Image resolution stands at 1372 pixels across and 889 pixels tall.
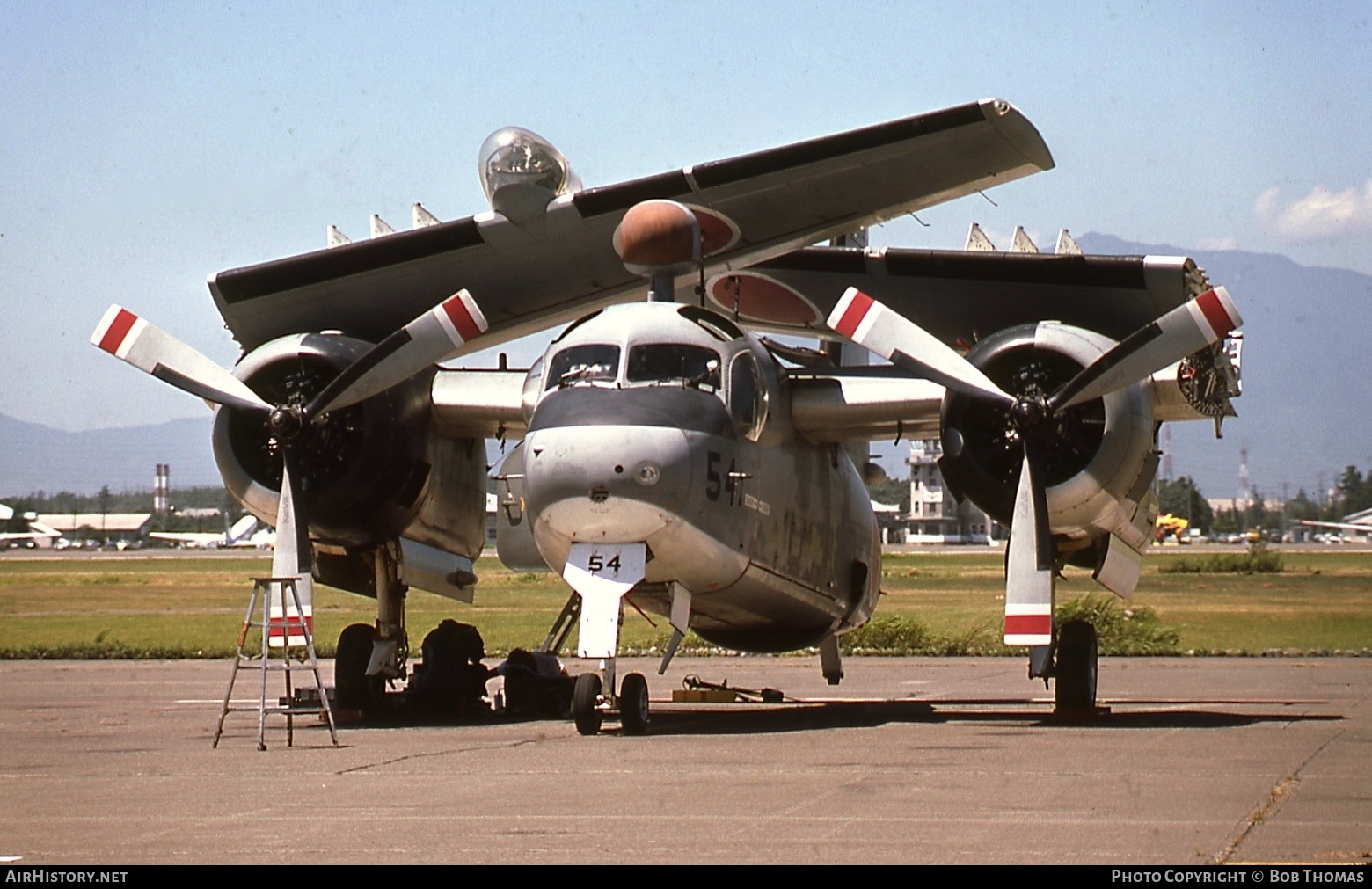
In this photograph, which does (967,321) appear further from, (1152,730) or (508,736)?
→ (508,736)

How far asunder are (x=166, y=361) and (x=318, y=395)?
1.70 metres

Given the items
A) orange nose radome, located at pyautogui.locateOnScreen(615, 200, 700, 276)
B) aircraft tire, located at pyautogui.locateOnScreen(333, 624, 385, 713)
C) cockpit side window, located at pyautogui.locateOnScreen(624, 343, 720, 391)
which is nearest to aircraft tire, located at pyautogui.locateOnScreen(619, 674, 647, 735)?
cockpit side window, located at pyautogui.locateOnScreen(624, 343, 720, 391)

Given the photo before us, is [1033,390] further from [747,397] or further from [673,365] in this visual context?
[673,365]

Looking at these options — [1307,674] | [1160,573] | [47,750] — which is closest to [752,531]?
[47,750]

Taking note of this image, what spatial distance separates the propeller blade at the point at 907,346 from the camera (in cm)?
1744

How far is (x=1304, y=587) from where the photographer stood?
60125 mm

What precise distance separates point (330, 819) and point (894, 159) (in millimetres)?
10650

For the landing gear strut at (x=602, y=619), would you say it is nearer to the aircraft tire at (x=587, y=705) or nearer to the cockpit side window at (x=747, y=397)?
the aircraft tire at (x=587, y=705)

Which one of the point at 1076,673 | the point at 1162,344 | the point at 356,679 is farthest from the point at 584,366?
the point at 1076,673

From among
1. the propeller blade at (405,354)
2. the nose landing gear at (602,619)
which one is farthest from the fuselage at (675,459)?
the propeller blade at (405,354)

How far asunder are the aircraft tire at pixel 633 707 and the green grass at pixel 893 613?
655cm

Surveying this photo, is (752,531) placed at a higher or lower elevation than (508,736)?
higher

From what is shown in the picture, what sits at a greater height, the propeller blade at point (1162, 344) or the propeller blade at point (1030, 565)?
Result: the propeller blade at point (1162, 344)

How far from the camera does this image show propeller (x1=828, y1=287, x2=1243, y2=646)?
16906 millimetres
